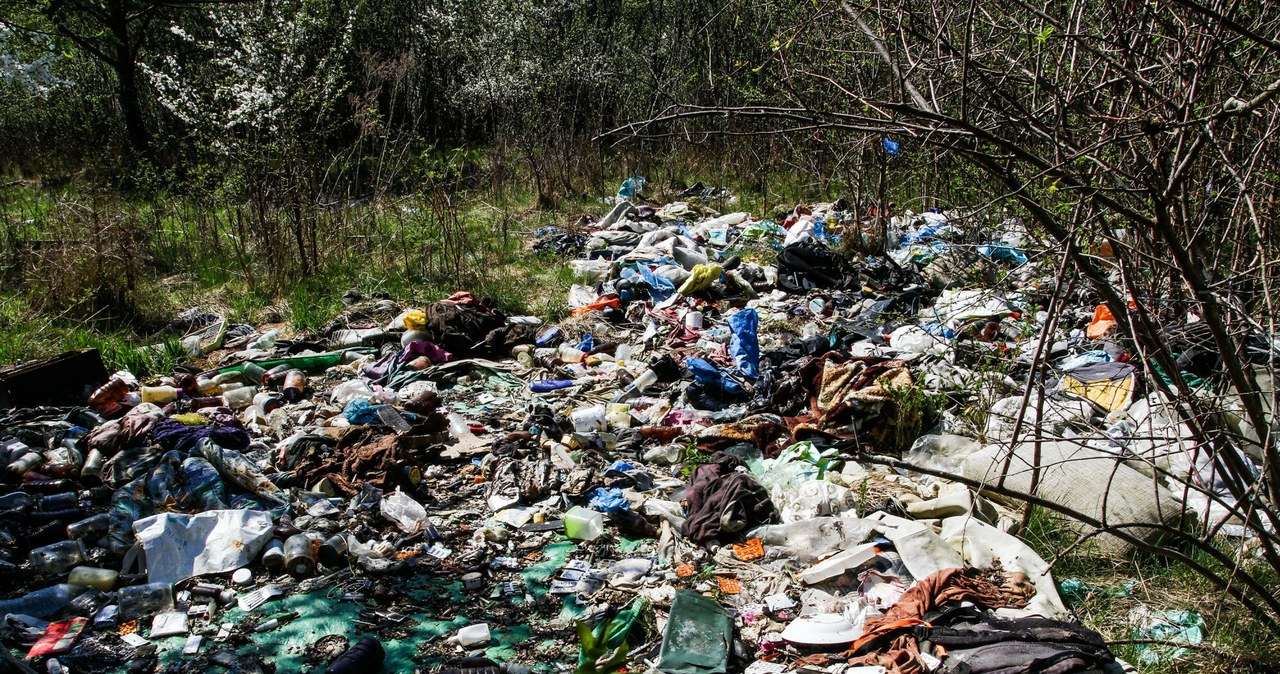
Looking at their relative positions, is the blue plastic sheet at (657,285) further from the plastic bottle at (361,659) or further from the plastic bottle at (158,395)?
the plastic bottle at (361,659)

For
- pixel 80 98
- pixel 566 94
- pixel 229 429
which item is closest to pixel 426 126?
pixel 566 94

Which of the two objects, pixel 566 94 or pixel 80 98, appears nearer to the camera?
pixel 566 94

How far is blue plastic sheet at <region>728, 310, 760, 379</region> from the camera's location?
17.6 feet

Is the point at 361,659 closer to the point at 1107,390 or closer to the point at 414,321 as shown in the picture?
the point at 414,321

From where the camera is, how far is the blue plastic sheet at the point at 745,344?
536 cm

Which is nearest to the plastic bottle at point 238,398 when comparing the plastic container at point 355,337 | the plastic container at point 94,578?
the plastic container at point 355,337

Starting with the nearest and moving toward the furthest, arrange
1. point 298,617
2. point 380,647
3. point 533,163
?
point 380,647, point 298,617, point 533,163

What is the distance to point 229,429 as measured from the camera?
14.3ft

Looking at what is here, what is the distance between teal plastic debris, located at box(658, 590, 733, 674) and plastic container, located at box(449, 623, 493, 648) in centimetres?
66

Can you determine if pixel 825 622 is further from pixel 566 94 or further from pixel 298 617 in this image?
pixel 566 94

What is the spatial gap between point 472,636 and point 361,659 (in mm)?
397

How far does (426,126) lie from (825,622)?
12989 mm

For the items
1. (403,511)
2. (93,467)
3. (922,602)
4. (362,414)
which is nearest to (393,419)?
(362,414)

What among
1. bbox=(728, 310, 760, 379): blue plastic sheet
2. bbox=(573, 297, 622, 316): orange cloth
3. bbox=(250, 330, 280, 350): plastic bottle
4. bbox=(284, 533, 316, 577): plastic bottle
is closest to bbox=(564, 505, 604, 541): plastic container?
bbox=(284, 533, 316, 577): plastic bottle
